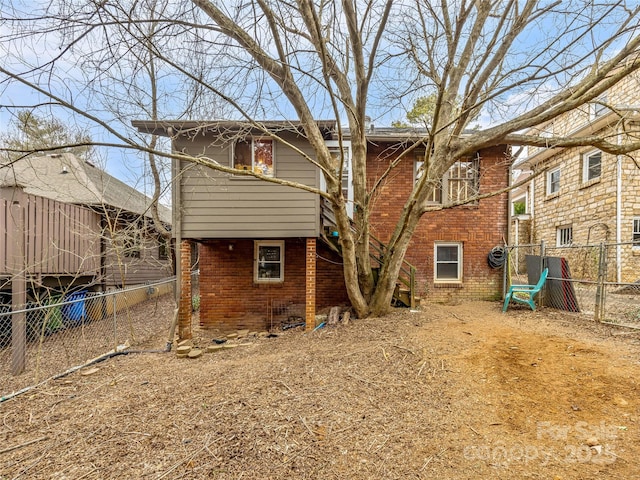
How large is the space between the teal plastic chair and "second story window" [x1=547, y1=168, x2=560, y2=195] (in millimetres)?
7493

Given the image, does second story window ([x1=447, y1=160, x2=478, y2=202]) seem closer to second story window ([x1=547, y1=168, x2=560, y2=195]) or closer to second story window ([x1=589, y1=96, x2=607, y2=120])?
second story window ([x1=589, y1=96, x2=607, y2=120])

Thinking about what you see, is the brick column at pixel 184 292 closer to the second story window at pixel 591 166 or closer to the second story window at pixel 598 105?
the second story window at pixel 598 105

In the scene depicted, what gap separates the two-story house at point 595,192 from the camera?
960 centimetres

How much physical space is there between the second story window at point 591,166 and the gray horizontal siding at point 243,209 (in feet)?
34.0

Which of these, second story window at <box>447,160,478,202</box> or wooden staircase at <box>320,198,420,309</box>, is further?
second story window at <box>447,160,478,202</box>

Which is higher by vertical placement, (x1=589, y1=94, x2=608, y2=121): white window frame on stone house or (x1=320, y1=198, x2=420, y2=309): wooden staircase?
(x1=589, y1=94, x2=608, y2=121): white window frame on stone house

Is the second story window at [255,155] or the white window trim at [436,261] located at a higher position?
the second story window at [255,155]

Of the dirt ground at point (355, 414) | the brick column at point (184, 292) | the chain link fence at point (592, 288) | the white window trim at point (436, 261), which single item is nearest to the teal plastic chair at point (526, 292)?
the chain link fence at point (592, 288)

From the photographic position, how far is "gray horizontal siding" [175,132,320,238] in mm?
6898

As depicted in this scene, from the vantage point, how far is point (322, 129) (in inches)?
288

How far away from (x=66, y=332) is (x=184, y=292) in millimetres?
3706

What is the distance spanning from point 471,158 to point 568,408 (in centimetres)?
763

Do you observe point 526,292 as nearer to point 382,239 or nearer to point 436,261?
point 436,261

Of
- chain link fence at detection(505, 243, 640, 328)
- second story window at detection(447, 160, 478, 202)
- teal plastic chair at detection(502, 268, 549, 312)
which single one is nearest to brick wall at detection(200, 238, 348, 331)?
second story window at detection(447, 160, 478, 202)
